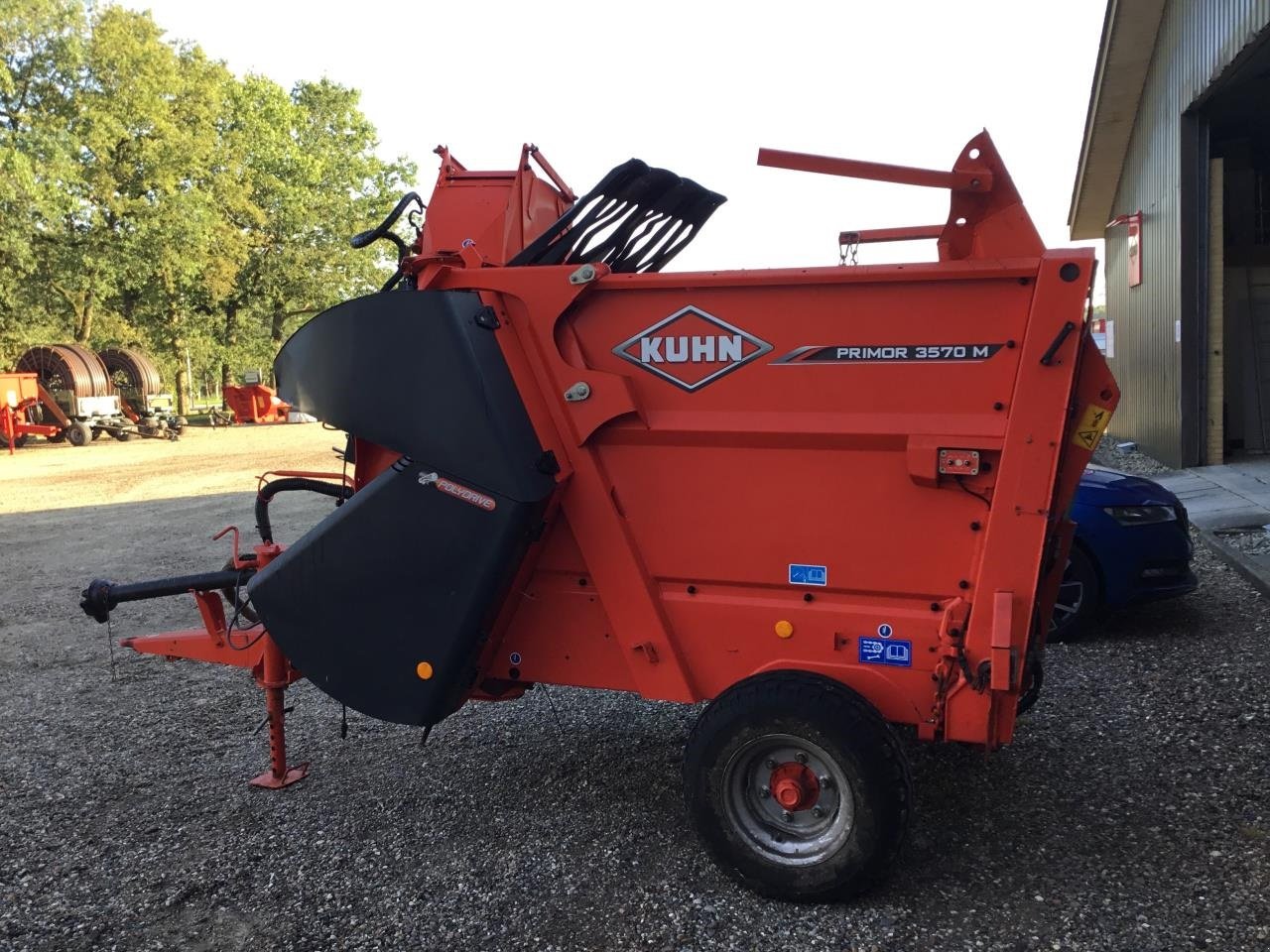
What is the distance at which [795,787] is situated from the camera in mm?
3057

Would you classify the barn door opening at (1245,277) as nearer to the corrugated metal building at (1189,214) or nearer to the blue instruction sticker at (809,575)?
the corrugated metal building at (1189,214)

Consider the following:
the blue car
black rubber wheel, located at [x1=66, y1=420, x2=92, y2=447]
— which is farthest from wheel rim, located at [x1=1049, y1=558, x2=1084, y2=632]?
black rubber wheel, located at [x1=66, y1=420, x2=92, y2=447]

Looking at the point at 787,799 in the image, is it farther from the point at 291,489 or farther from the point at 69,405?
the point at 69,405

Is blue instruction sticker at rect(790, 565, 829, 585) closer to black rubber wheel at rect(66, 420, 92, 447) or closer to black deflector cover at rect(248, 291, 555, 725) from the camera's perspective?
black deflector cover at rect(248, 291, 555, 725)

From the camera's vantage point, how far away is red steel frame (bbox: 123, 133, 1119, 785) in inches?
115

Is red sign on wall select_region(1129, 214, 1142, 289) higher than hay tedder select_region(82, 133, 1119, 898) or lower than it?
higher

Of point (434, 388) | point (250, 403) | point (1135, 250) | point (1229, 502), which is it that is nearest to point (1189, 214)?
point (1135, 250)

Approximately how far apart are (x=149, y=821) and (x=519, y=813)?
154 centimetres

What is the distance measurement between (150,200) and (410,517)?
1165 inches

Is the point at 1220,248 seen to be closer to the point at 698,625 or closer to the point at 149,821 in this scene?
the point at 698,625

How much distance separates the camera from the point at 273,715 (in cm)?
406

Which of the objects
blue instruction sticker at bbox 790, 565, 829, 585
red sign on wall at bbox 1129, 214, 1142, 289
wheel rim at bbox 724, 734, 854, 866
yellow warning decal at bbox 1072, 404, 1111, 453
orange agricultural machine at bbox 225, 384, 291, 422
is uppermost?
red sign on wall at bbox 1129, 214, 1142, 289

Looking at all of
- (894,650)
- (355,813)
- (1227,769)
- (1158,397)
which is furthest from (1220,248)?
(355,813)

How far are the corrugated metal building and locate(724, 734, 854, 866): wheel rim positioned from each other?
8711mm
